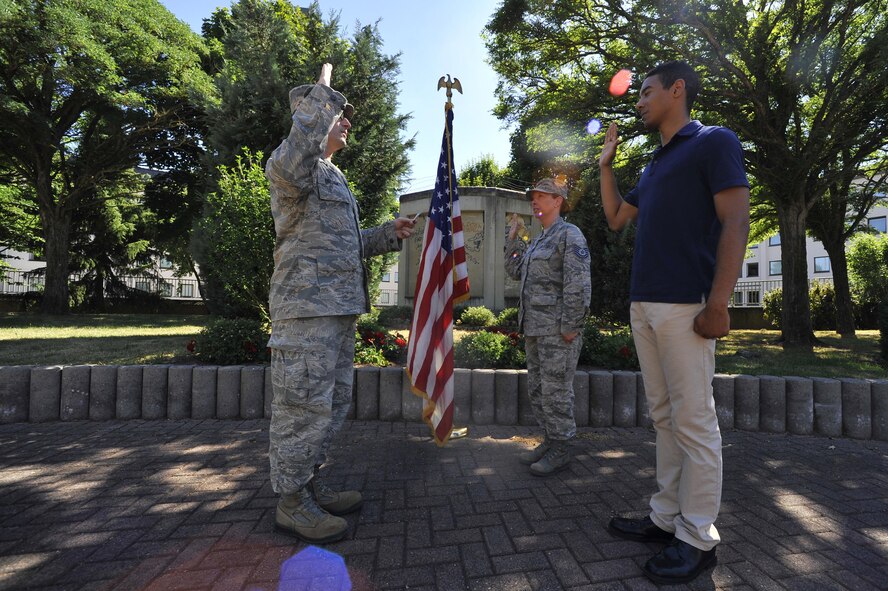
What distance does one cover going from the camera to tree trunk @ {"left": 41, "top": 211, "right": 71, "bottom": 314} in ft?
48.1

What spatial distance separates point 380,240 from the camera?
9.37 feet

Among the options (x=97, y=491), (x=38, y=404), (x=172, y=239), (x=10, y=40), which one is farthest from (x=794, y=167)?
(x=172, y=239)

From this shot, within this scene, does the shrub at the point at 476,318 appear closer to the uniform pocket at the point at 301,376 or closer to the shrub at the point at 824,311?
the uniform pocket at the point at 301,376

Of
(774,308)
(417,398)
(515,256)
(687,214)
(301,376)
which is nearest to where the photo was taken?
(687,214)

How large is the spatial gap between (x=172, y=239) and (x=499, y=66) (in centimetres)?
1628

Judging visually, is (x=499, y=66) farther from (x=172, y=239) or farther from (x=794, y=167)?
(x=172, y=239)

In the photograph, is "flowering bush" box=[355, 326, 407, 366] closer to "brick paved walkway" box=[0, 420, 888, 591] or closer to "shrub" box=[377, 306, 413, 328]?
"brick paved walkway" box=[0, 420, 888, 591]

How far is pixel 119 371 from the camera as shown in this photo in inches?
179

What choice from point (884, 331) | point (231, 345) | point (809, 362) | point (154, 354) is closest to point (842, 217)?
point (884, 331)

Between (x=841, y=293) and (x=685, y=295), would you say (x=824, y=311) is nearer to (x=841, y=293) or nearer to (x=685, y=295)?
(x=841, y=293)

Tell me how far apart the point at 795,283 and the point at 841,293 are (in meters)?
4.98

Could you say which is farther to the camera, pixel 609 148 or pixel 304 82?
pixel 304 82

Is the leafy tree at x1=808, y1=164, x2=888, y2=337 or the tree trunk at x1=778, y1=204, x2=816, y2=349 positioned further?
the leafy tree at x1=808, y1=164, x2=888, y2=337

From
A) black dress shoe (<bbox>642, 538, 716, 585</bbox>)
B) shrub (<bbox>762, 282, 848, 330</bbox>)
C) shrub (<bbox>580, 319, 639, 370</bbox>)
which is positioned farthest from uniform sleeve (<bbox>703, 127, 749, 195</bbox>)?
shrub (<bbox>762, 282, 848, 330</bbox>)
